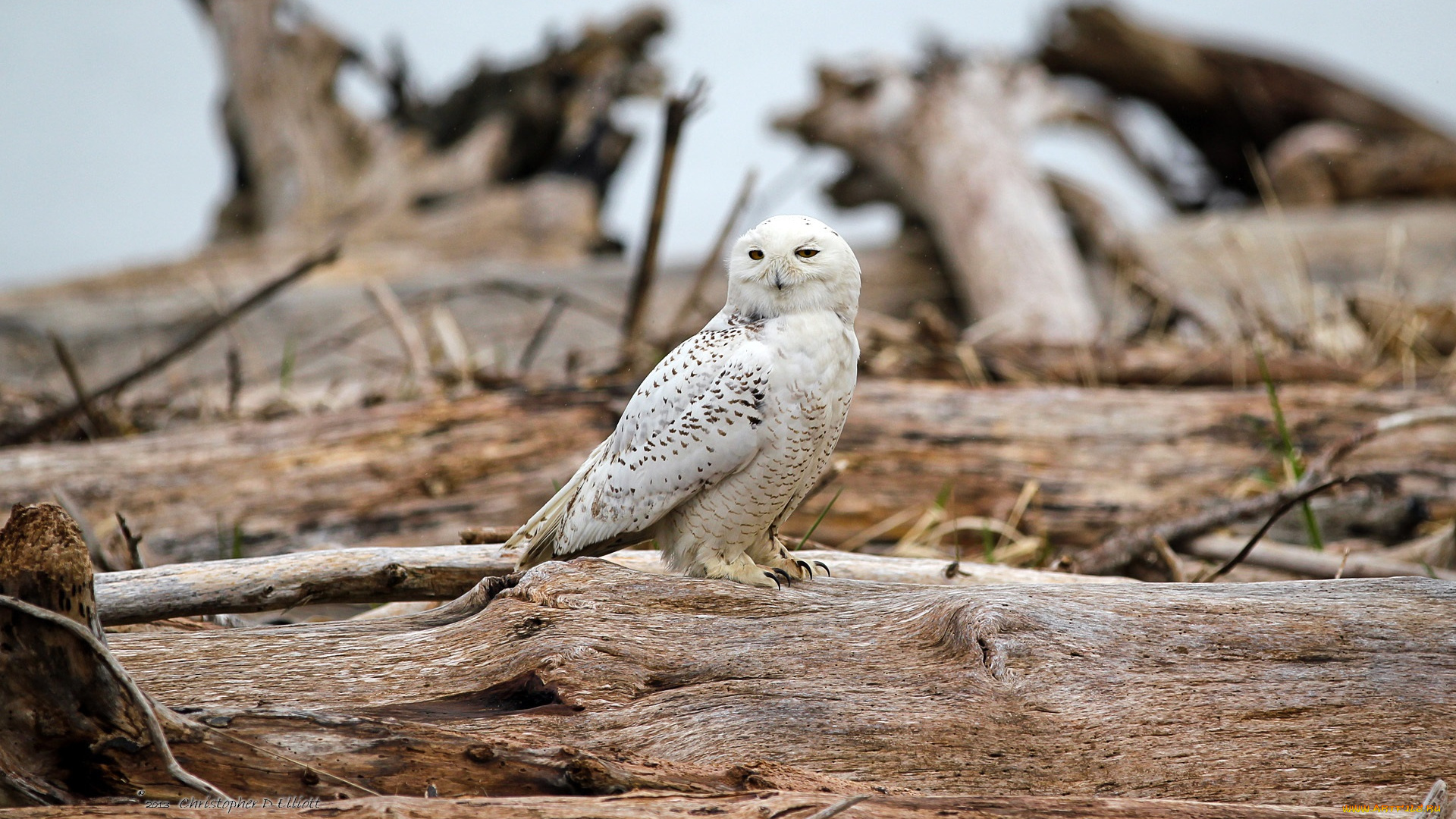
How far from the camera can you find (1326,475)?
3.73 metres

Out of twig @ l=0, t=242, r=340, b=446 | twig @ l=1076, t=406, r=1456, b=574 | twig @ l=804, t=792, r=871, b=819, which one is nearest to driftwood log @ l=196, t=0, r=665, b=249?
twig @ l=0, t=242, r=340, b=446

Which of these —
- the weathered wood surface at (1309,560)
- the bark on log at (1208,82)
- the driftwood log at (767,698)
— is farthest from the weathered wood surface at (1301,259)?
the driftwood log at (767,698)

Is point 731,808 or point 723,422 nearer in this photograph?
point 731,808

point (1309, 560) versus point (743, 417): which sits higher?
point (743, 417)

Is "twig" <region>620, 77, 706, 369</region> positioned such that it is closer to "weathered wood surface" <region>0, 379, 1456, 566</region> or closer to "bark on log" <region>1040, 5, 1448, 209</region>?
"weathered wood surface" <region>0, 379, 1456, 566</region>

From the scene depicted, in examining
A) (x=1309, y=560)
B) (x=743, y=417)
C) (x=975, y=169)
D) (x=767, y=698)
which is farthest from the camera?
(x=975, y=169)

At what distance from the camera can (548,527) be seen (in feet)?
8.23

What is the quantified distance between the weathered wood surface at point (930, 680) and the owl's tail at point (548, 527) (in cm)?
37

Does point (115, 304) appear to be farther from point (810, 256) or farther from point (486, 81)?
point (810, 256)

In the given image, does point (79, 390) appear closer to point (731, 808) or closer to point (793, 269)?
point (793, 269)

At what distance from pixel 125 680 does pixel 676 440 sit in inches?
44.8

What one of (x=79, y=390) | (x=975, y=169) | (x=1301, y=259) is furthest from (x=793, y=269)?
(x=1301, y=259)

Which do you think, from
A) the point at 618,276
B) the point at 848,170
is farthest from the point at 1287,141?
the point at 618,276

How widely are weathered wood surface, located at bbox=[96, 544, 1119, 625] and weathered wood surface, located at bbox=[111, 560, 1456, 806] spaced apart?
12.3 inches
